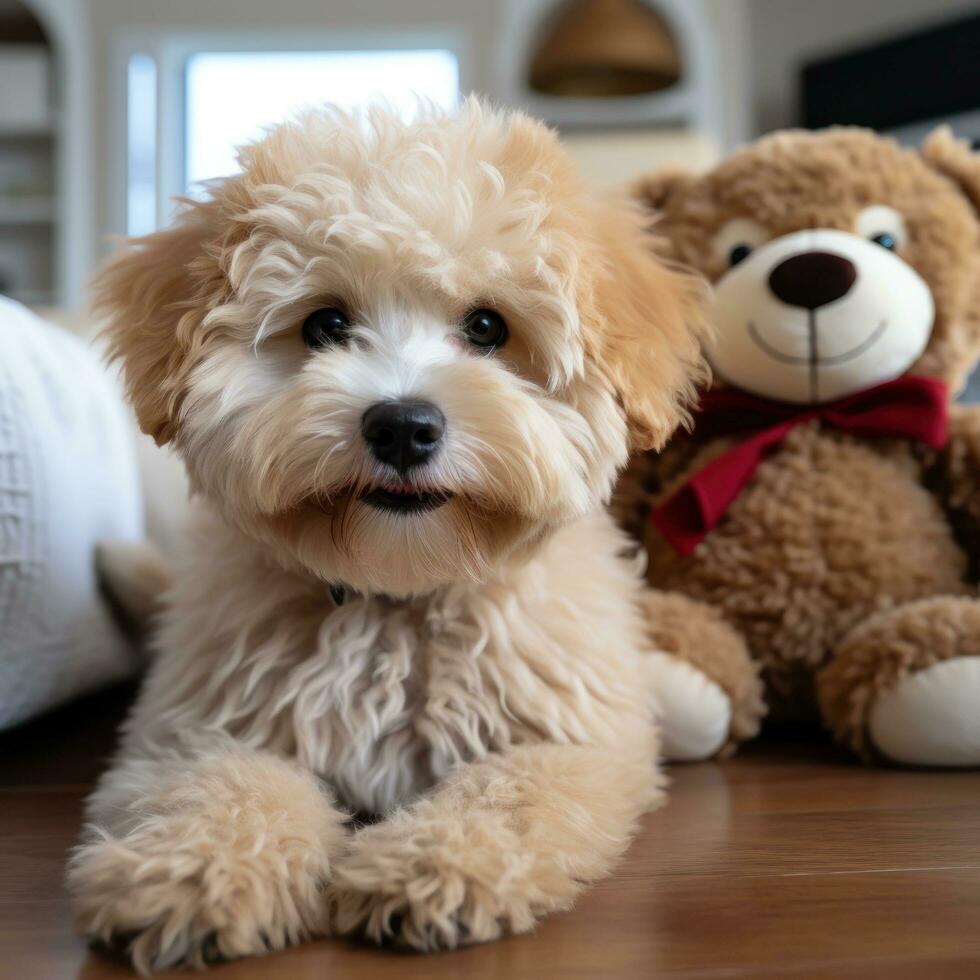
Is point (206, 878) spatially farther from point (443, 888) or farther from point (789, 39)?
point (789, 39)

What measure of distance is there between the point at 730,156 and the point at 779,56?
434 cm

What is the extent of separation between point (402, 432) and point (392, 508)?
8 centimetres

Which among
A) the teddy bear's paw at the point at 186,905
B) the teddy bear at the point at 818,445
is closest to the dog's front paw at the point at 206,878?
the teddy bear's paw at the point at 186,905

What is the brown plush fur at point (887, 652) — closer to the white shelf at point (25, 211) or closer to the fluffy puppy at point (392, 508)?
the fluffy puppy at point (392, 508)

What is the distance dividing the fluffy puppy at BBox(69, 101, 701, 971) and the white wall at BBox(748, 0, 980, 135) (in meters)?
4.67

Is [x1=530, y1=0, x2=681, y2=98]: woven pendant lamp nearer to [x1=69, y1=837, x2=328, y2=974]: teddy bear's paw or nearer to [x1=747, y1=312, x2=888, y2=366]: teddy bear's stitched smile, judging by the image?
[x1=747, y1=312, x2=888, y2=366]: teddy bear's stitched smile

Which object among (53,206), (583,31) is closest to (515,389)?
(583,31)

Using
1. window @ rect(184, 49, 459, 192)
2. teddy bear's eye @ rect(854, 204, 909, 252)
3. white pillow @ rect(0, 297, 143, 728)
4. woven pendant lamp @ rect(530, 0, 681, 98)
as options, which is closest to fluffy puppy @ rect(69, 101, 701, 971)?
white pillow @ rect(0, 297, 143, 728)

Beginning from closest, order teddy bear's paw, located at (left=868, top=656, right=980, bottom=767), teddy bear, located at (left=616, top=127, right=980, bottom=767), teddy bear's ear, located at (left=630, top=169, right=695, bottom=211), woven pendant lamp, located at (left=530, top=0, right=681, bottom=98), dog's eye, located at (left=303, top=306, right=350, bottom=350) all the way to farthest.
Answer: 1. dog's eye, located at (left=303, top=306, right=350, bottom=350)
2. teddy bear's paw, located at (left=868, top=656, right=980, bottom=767)
3. teddy bear, located at (left=616, top=127, right=980, bottom=767)
4. teddy bear's ear, located at (left=630, top=169, right=695, bottom=211)
5. woven pendant lamp, located at (left=530, top=0, right=681, bottom=98)

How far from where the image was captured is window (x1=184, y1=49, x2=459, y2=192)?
532cm

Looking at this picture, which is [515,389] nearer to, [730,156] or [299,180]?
[299,180]

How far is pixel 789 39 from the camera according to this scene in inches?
210

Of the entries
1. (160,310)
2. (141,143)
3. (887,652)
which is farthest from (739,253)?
(141,143)

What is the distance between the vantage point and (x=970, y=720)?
1152 mm
